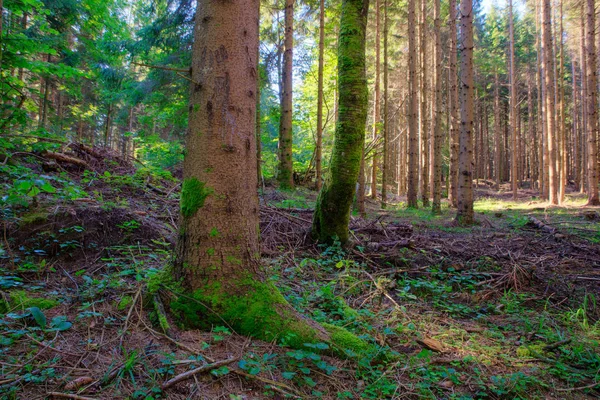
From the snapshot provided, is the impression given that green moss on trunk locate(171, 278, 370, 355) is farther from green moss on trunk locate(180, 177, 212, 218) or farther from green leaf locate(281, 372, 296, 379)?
green moss on trunk locate(180, 177, 212, 218)

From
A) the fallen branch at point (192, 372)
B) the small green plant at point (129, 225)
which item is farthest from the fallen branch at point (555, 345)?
the small green plant at point (129, 225)

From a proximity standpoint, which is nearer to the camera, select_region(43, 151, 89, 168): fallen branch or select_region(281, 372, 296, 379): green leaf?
select_region(281, 372, 296, 379): green leaf

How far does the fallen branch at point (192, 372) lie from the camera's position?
1.84 metres

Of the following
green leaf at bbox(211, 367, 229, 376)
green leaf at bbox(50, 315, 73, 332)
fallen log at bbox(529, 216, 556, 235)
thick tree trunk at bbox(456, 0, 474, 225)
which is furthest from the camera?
thick tree trunk at bbox(456, 0, 474, 225)

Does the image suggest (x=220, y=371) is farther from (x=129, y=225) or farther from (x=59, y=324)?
(x=129, y=225)

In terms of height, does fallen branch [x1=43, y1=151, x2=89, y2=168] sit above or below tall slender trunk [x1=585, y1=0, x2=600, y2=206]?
below

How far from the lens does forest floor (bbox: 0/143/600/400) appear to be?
2.02 meters

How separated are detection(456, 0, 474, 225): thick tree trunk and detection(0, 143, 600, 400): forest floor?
3641mm

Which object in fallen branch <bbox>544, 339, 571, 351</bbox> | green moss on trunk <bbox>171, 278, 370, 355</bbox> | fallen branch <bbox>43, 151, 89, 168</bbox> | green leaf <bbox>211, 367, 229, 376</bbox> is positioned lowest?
fallen branch <bbox>544, 339, 571, 351</bbox>

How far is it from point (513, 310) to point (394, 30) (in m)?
21.1

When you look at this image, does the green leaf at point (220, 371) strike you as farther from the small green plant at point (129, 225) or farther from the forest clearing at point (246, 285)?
the small green plant at point (129, 225)

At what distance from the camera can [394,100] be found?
88.2 ft

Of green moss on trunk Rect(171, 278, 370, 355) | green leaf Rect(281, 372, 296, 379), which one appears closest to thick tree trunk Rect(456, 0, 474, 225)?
green moss on trunk Rect(171, 278, 370, 355)

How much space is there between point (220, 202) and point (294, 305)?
1.33 metres
